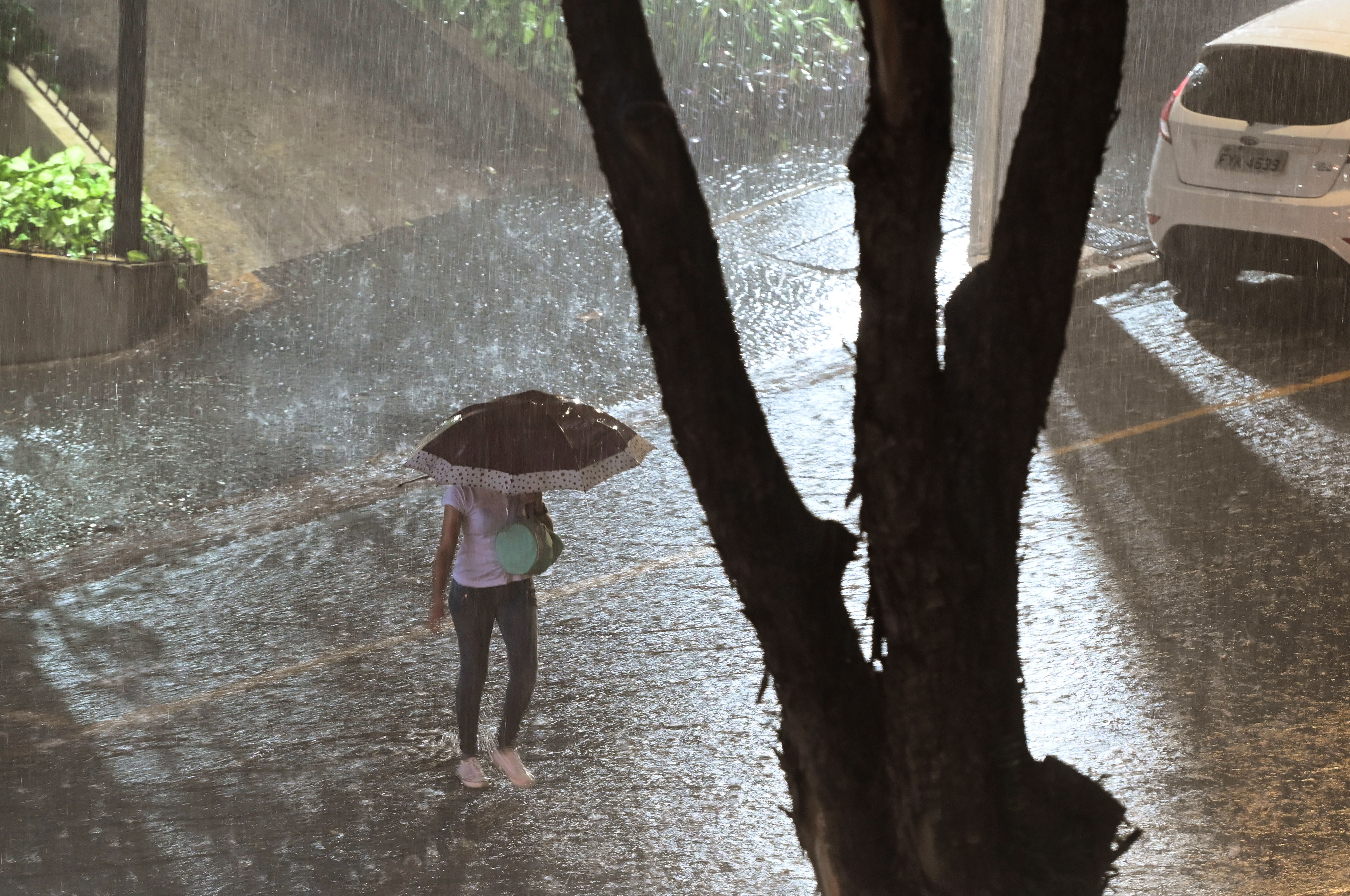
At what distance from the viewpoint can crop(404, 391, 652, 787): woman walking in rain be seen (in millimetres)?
5203

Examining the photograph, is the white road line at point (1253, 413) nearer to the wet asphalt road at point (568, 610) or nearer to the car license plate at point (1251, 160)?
the wet asphalt road at point (568, 610)

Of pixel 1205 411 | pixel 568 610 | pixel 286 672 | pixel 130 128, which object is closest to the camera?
→ pixel 286 672

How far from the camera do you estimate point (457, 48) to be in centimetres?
1416

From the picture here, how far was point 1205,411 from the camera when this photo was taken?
854 cm

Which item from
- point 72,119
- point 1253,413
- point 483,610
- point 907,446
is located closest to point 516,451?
point 483,610

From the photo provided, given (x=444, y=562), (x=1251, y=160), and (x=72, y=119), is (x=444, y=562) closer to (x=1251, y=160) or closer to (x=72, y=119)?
(x=1251, y=160)

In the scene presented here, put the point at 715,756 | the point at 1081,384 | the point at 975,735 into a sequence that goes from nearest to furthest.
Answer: the point at 975,735
the point at 715,756
the point at 1081,384

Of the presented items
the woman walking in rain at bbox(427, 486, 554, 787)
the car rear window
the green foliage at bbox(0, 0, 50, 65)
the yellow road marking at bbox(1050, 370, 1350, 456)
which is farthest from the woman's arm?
the green foliage at bbox(0, 0, 50, 65)

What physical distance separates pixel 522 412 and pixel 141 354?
6007 millimetres

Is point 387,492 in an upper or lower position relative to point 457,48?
lower

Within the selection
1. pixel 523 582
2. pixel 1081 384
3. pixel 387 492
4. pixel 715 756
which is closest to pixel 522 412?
pixel 523 582

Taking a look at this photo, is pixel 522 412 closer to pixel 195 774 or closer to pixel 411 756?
pixel 411 756

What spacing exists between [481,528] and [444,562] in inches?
7.7

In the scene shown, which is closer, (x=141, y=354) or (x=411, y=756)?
(x=411, y=756)
